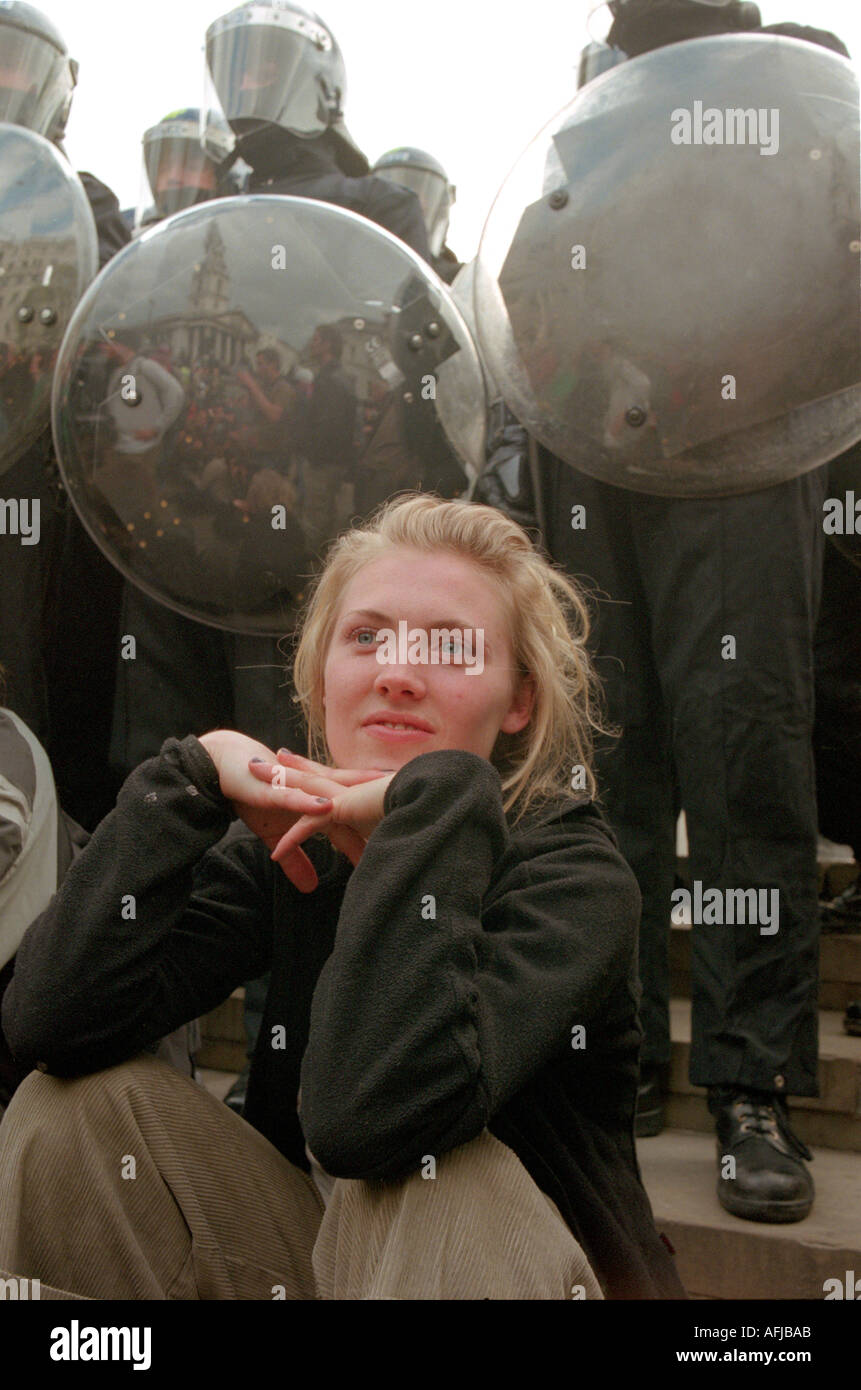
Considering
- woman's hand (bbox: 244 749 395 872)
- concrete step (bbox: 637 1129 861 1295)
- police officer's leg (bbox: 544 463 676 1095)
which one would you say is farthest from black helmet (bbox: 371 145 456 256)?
woman's hand (bbox: 244 749 395 872)

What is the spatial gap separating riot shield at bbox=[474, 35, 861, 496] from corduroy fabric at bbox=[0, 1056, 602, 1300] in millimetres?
1035

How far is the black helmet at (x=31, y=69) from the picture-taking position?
287cm

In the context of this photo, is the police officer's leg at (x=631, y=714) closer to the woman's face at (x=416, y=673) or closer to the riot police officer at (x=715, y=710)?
the riot police officer at (x=715, y=710)

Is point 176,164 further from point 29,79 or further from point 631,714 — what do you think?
point 631,714

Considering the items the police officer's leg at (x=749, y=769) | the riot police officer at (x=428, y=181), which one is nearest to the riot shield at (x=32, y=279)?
the police officer's leg at (x=749, y=769)

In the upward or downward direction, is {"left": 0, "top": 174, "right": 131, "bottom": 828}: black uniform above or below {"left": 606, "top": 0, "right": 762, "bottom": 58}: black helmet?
below

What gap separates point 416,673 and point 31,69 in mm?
2236

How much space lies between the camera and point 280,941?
140 centimetres

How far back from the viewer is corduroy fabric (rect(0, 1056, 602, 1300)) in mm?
973

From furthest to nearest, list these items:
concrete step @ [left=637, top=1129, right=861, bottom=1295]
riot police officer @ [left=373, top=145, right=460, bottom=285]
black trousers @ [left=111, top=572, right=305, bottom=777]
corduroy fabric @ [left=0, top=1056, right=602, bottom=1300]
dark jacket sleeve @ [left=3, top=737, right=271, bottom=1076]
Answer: riot police officer @ [left=373, top=145, right=460, bottom=285], black trousers @ [left=111, top=572, right=305, bottom=777], concrete step @ [left=637, top=1129, right=861, bottom=1295], dark jacket sleeve @ [left=3, top=737, right=271, bottom=1076], corduroy fabric @ [left=0, top=1056, right=602, bottom=1300]

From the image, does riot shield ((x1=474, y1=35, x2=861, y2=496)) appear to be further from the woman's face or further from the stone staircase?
the stone staircase

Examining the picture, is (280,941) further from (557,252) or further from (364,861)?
(557,252)
